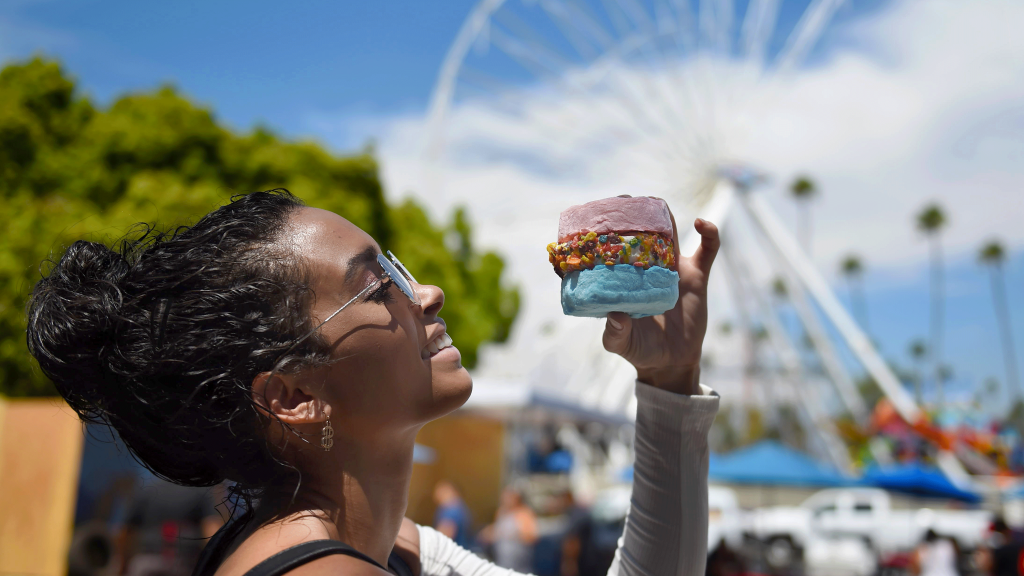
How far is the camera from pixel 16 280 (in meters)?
12.3

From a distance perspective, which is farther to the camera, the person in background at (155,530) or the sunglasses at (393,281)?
the person in background at (155,530)

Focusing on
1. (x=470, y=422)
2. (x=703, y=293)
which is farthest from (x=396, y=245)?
(x=703, y=293)

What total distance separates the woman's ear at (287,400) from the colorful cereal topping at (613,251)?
0.55 m

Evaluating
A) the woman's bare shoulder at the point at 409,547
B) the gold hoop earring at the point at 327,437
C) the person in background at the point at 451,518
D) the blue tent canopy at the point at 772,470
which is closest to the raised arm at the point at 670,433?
the woman's bare shoulder at the point at 409,547

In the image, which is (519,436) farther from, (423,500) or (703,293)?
(703,293)

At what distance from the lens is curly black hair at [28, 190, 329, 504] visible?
124 cm

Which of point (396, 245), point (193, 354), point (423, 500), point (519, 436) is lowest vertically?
point (423, 500)

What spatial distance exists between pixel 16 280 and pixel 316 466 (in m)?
13.3

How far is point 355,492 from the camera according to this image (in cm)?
131

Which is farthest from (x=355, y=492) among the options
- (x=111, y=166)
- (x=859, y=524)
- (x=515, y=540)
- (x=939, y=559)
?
(x=859, y=524)

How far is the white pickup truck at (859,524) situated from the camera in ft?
54.4

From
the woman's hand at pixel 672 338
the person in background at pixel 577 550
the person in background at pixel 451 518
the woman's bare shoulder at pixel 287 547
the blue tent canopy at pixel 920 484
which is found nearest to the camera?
the woman's bare shoulder at pixel 287 547

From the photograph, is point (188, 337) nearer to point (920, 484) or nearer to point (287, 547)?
point (287, 547)

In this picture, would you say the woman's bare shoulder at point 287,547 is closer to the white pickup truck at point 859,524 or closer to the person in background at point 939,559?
the person in background at point 939,559
